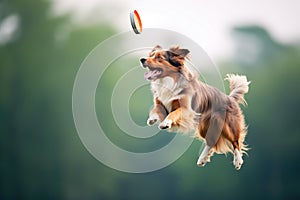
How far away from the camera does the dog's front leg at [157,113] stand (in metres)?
2.11

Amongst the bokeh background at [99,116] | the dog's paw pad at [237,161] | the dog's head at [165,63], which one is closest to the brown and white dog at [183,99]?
the dog's head at [165,63]

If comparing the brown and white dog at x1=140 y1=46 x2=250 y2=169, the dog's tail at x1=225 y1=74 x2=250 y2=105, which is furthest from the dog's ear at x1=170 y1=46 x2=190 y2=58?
the dog's tail at x1=225 y1=74 x2=250 y2=105

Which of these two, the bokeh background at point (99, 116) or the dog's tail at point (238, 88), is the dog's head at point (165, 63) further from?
the bokeh background at point (99, 116)

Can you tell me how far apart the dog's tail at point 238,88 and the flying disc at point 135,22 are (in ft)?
1.77

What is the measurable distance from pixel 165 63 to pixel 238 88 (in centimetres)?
46

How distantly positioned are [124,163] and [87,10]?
1883 mm

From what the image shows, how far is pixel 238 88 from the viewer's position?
2.48 meters

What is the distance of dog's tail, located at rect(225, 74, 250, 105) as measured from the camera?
245 cm

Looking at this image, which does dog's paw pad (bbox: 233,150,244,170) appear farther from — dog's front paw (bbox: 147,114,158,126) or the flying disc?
the flying disc

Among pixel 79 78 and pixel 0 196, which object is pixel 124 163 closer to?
pixel 0 196

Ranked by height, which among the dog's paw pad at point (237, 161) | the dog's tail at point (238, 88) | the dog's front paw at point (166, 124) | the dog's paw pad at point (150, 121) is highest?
the dog's tail at point (238, 88)

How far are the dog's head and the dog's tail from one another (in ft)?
1.12

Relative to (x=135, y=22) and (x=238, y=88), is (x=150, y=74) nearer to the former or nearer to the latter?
(x=135, y=22)

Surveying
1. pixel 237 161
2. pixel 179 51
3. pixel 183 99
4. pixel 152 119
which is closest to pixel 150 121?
pixel 152 119
